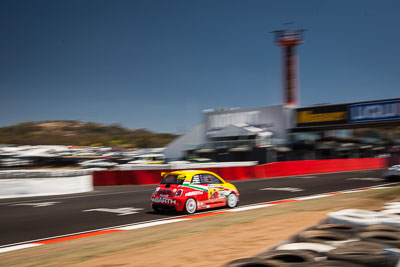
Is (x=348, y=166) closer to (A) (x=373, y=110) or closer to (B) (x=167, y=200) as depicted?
(A) (x=373, y=110)

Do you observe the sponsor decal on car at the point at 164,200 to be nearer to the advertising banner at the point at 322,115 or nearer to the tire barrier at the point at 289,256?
the tire barrier at the point at 289,256

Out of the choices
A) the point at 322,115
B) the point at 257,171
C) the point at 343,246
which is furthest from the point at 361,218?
the point at 322,115

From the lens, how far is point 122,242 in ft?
25.0

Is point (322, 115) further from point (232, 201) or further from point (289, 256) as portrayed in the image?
point (289, 256)

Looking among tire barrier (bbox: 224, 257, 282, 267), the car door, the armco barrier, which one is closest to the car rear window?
the car door

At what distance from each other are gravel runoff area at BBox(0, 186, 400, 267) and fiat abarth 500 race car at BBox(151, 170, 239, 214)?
2.29 meters

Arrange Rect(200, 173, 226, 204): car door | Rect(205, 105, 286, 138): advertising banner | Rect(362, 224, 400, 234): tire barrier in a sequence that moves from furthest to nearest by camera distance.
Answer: Rect(205, 105, 286, 138): advertising banner < Rect(200, 173, 226, 204): car door < Rect(362, 224, 400, 234): tire barrier

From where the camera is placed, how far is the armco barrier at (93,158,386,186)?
25.9m

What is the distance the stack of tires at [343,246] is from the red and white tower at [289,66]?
154 feet

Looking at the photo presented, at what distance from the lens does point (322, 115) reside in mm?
44000

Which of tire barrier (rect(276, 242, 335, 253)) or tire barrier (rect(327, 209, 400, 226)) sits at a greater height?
tire barrier (rect(327, 209, 400, 226))

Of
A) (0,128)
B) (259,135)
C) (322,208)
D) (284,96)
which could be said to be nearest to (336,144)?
(284,96)

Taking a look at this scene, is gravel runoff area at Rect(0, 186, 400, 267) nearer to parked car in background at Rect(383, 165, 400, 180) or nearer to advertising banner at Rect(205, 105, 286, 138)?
parked car in background at Rect(383, 165, 400, 180)

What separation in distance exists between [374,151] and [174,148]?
3606 centimetres
